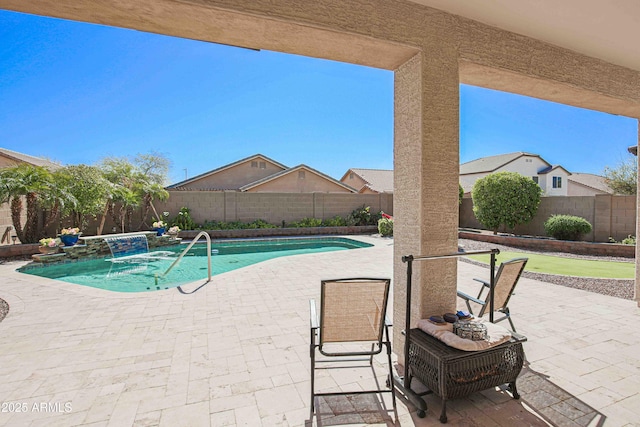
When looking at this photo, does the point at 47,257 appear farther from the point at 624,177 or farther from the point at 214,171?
the point at 624,177

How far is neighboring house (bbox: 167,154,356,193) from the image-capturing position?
846 inches

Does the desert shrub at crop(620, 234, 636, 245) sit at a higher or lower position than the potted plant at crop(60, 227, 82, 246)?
lower

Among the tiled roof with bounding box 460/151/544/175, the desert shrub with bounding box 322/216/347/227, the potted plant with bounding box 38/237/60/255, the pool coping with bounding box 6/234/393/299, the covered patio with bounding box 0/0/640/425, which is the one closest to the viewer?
the covered patio with bounding box 0/0/640/425

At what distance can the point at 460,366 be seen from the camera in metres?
2.17

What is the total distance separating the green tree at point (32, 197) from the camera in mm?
8609

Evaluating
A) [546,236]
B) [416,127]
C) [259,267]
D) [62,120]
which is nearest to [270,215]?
[259,267]

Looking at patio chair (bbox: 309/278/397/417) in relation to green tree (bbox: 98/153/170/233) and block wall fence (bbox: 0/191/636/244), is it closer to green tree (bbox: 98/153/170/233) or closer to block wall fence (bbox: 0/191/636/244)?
block wall fence (bbox: 0/191/636/244)

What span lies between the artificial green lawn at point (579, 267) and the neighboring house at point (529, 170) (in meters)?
19.1

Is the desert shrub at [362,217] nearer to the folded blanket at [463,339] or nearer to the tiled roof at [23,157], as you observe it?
the folded blanket at [463,339]

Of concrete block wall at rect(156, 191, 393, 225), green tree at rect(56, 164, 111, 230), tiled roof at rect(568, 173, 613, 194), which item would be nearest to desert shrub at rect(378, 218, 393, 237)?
concrete block wall at rect(156, 191, 393, 225)

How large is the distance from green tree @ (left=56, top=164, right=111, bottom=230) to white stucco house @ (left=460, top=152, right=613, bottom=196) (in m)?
25.0

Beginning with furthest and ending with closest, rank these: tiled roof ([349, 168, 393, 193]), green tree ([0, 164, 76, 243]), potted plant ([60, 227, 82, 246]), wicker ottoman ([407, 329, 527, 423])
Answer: tiled roof ([349, 168, 393, 193]) < potted plant ([60, 227, 82, 246]) < green tree ([0, 164, 76, 243]) < wicker ottoman ([407, 329, 527, 423])

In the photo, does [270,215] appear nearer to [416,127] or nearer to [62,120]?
[416,127]

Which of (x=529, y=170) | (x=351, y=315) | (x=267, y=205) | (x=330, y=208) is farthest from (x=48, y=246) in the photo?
(x=529, y=170)
